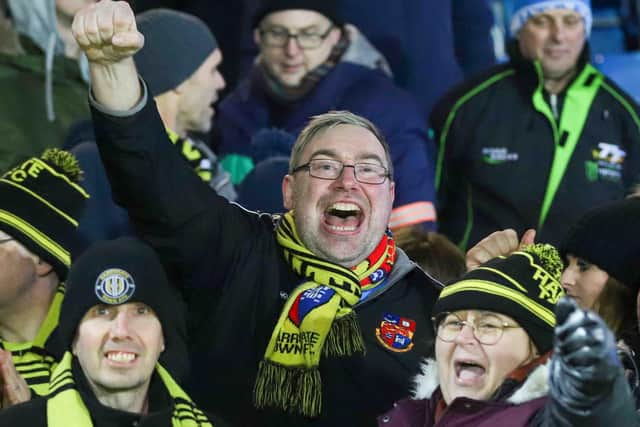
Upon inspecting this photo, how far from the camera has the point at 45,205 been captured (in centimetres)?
589

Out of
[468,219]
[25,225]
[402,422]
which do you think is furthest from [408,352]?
[468,219]

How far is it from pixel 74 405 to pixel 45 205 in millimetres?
1126

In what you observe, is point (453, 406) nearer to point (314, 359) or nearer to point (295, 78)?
point (314, 359)

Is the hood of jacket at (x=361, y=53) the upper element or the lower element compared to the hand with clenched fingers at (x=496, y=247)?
upper

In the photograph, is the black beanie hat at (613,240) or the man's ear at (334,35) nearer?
the black beanie hat at (613,240)

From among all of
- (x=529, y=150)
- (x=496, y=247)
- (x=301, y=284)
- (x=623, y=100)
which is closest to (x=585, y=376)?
(x=496, y=247)

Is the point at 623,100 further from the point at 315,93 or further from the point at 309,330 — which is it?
the point at 309,330

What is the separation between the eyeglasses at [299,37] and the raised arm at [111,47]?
2.61 metres

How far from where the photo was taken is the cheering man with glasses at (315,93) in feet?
24.9

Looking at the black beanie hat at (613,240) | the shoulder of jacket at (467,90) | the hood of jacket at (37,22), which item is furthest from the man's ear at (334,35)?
the black beanie hat at (613,240)

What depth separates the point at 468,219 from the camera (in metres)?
7.79

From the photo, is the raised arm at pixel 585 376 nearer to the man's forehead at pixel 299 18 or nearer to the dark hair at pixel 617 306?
the dark hair at pixel 617 306

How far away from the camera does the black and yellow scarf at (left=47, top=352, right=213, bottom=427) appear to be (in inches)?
193

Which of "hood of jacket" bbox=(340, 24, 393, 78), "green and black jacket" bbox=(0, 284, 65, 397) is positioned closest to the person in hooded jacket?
"hood of jacket" bbox=(340, 24, 393, 78)
